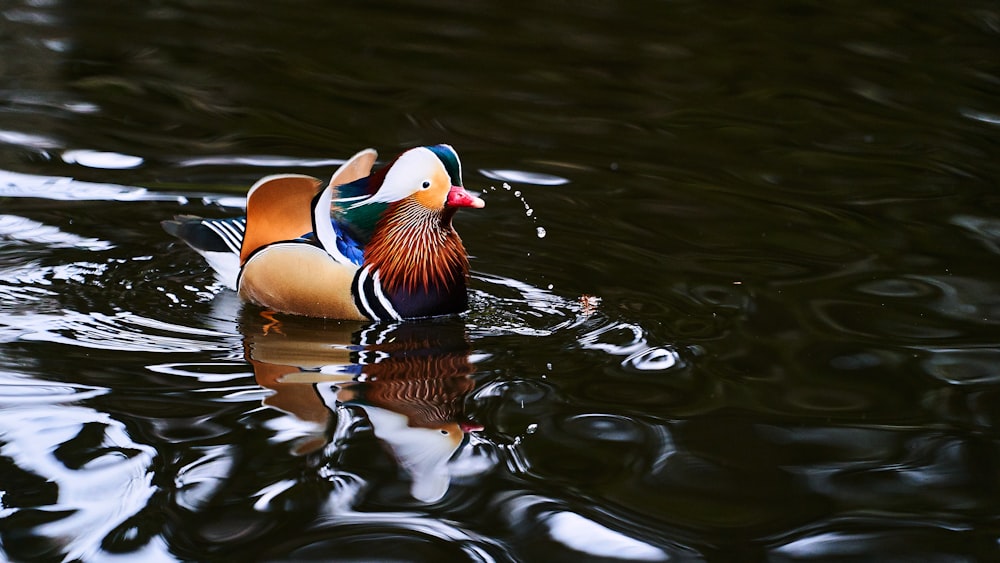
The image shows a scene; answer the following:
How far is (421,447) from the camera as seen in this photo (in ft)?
14.2

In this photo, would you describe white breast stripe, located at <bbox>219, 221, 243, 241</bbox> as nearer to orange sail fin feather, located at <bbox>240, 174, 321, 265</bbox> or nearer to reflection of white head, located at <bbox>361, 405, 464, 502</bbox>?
orange sail fin feather, located at <bbox>240, 174, 321, 265</bbox>

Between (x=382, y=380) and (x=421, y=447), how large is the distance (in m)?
0.57

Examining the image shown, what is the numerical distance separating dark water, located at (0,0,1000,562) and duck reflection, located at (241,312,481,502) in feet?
0.05

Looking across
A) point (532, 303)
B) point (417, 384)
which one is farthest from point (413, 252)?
point (417, 384)

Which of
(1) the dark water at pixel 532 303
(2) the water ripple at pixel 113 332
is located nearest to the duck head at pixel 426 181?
(1) the dark water at pixel 532 303

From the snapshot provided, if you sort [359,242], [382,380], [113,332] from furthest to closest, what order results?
1. [359,242]
2. [113,332]
3. [382,380]

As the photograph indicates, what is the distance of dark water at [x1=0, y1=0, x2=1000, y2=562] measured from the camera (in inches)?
156

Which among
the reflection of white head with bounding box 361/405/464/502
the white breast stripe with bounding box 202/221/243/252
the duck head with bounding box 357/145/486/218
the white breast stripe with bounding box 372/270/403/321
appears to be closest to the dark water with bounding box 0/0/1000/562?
the reflection of white head with bounding box 361/405/464/502

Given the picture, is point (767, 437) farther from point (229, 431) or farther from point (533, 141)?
point (533, 141)

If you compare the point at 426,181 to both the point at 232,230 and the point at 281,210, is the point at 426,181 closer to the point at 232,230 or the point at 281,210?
the point at 281,210

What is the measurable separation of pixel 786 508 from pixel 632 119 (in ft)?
14.8

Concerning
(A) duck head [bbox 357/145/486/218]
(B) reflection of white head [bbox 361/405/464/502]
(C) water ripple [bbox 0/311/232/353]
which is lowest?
(B) reflection of white head [bbox 361/405/464/502]

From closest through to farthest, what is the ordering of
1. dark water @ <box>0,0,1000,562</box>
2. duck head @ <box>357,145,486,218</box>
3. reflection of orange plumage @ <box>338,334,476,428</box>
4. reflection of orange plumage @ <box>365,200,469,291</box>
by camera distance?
1. dark water @ <box>0,0,1000,562</box>
2. reflection of orange plumage @ <box>338,334,476,428</box>
3. duck head @ <box>357,145,486,218</box>
4. reflection of orange plumage @ <box>365,200,469,291</box>

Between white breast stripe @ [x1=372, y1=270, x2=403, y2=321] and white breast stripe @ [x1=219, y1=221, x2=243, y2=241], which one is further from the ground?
white breast stripe @ [x1=219, y1=221, x2=243, y2=241]
